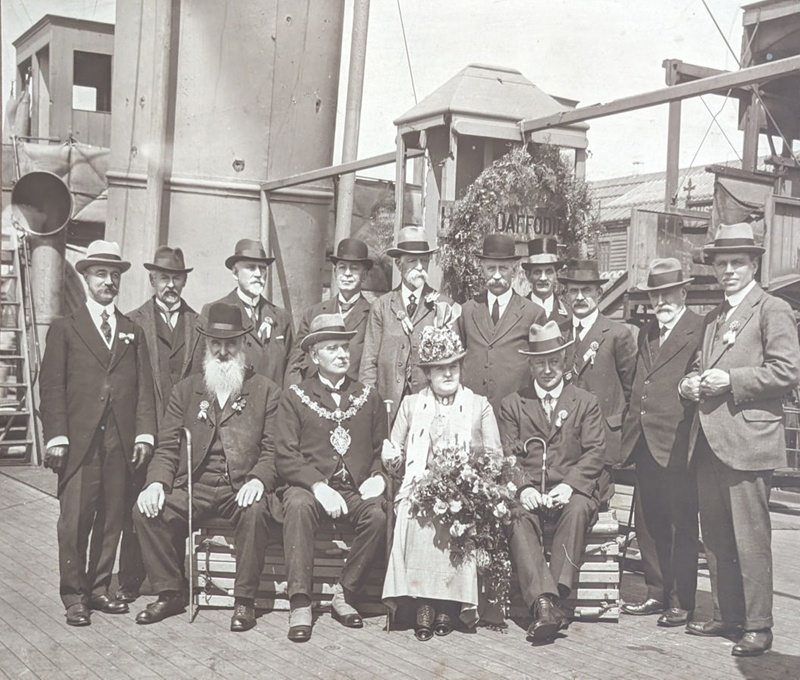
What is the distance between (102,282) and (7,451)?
7.07m

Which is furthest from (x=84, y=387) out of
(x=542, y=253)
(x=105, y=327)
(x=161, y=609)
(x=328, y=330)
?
(x=542, y=253)

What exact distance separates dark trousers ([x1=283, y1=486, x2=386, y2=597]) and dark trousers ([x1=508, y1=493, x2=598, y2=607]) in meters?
0.77

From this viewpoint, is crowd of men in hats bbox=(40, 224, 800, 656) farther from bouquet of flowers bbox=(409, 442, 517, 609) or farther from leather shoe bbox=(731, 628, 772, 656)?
bouquet of flowers bbox=(409, 442, 517, 609)

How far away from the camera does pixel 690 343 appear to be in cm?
560

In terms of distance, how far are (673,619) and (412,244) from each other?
2844 mm

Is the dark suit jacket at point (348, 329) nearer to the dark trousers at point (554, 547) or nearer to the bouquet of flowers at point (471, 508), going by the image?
the bouquet of flowers at point (471, 508)

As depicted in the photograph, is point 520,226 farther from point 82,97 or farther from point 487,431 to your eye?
point 82,97

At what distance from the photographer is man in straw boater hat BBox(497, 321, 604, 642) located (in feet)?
17.3

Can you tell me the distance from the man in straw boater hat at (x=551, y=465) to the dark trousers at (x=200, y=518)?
1.44 metres

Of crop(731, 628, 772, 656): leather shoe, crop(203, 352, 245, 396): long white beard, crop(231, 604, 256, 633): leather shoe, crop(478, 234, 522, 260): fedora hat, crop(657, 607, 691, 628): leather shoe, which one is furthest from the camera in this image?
crop(478, 234, 522, 260): fedora hat

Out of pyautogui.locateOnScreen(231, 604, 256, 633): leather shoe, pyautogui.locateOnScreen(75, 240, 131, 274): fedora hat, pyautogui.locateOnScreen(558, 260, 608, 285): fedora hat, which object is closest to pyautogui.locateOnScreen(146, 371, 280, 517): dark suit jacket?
pyautogui.locateOnScreen(231, 604, 256, 633): leather shoe

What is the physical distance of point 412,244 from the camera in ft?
20.7

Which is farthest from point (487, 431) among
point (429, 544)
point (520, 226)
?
point (520, 226)

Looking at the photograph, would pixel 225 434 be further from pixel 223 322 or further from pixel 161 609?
pixel 161 609
